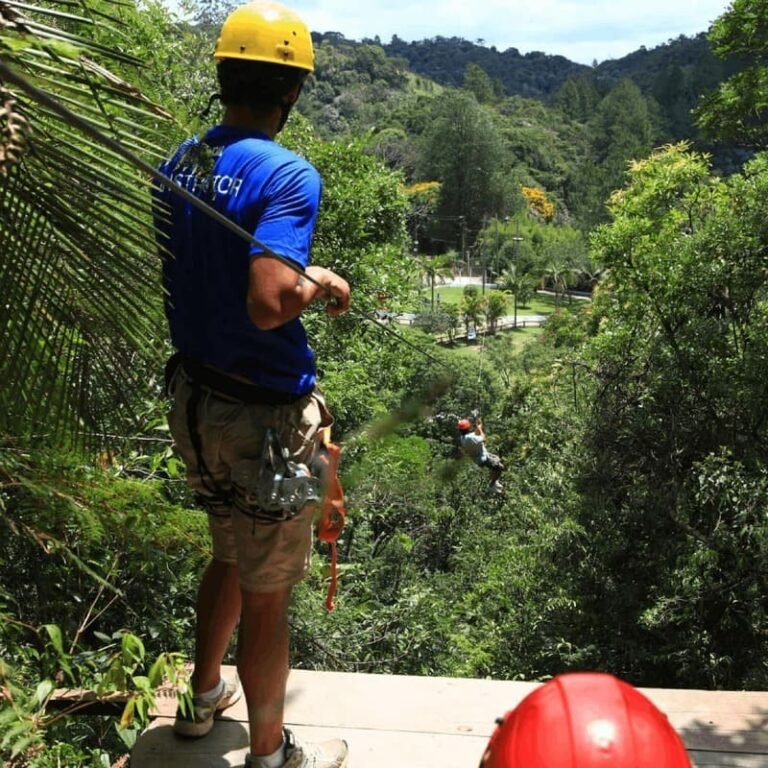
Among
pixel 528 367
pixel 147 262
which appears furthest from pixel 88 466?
pixel 528 367

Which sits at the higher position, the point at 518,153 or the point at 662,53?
the point at 662,53

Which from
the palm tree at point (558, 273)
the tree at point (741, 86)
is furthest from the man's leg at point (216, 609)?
the palm tree at point (558, 273)

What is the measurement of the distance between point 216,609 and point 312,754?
0.44 meters

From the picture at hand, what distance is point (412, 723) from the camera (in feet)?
8.07

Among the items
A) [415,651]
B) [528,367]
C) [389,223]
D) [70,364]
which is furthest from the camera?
[528,367]

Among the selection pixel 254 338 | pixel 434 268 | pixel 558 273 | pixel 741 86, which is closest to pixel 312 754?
pixel 254 338

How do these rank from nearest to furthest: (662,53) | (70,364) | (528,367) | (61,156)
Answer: (61,156) → (70,364) → (528,367) → (662,53)

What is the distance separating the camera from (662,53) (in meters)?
181

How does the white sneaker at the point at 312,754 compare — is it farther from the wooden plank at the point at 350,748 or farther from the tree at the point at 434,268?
the tree at the point at 434,268

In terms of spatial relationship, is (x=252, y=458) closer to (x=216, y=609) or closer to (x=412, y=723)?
(x=216, y=609)

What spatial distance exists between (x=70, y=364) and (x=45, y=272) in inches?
15.5

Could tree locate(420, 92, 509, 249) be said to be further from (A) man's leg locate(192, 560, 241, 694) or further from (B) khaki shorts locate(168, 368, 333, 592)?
(B) khaki shorts locate(168, 368, 333, 592)

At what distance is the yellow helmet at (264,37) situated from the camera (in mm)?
1779

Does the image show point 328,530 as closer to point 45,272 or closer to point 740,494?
point 45,272
